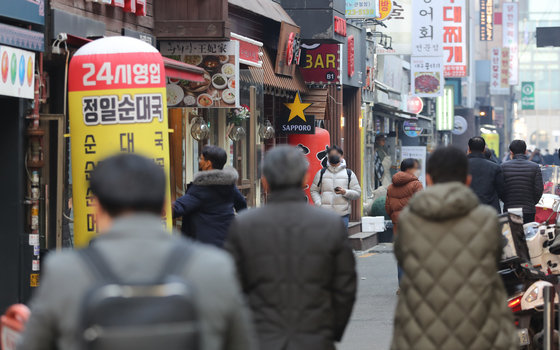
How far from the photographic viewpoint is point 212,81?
47.9 ft

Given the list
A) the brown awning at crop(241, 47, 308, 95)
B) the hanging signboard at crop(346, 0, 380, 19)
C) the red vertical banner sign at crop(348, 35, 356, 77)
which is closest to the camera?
the brown awning at crop(241, 47, 308, 95)

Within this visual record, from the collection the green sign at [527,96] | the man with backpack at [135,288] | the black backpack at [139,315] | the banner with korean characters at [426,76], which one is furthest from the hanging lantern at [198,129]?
the green sign at [527,96]

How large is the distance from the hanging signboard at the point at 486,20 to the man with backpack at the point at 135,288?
71.8m

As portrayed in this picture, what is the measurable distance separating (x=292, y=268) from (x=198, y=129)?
10.2 metres

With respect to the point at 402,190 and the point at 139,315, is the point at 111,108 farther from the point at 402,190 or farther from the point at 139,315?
the point at 139,315

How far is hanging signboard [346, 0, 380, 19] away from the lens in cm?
2517

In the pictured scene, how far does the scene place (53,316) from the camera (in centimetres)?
323

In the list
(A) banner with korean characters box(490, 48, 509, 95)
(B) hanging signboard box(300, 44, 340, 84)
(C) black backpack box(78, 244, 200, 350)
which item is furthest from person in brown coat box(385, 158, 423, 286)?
(A) banner with korean characters box(490, 48, 509, 95)

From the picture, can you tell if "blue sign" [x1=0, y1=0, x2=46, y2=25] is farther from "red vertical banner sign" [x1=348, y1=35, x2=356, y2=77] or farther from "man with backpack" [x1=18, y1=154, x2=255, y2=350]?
"red vertical banner sign" [x1=348, y1=35, x2=356, y2=77]

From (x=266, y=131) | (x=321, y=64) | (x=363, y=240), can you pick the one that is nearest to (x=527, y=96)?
(x=321, y=64)

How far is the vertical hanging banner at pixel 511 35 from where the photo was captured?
77.7 m

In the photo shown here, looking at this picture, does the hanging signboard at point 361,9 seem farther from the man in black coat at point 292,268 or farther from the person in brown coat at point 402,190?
the man in black coat at point 292,268

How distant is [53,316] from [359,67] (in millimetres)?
22394

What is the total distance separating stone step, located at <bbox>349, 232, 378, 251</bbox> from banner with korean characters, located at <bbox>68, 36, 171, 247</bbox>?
1131 centimetres
